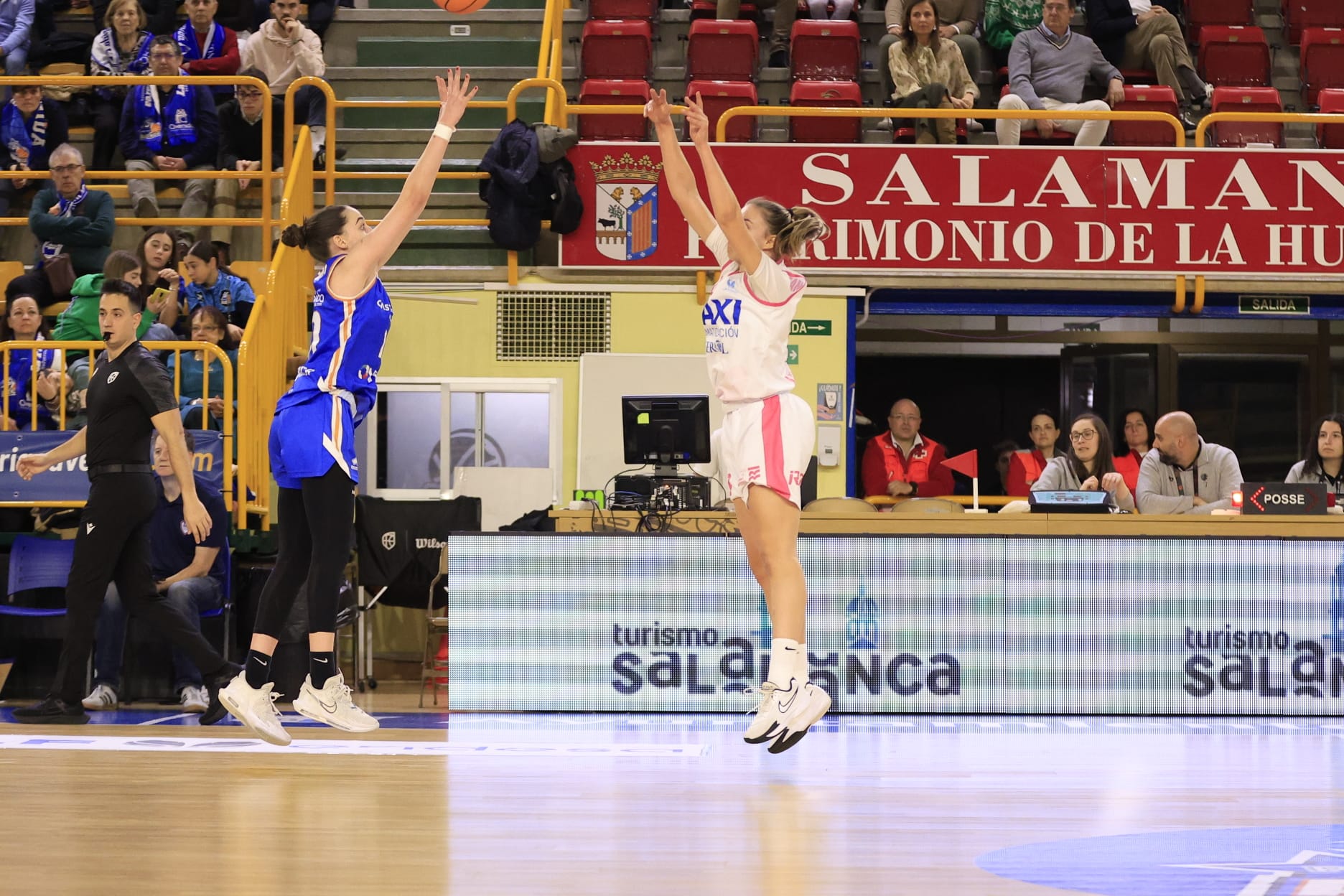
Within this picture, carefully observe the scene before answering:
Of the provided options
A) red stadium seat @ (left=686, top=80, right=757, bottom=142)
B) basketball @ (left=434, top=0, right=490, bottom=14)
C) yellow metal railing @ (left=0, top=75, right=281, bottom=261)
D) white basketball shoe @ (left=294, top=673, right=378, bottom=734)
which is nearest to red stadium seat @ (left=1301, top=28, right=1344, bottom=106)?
red stadium seat @ (left=686, top=80, right=757, bottom=142)

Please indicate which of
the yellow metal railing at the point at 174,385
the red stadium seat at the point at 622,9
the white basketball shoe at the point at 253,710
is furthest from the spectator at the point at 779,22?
the white basketball shoe at the point at 253,710

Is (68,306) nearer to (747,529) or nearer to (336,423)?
(336,423)

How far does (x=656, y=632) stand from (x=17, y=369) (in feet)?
15.1

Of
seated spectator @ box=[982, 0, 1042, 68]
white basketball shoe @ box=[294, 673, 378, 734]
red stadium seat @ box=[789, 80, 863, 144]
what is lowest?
white basketball shoe @ box=[294, 673, 378, 734]

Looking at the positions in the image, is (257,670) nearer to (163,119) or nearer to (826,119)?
(163,119)

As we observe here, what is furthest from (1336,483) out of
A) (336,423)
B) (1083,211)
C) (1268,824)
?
(336,423)

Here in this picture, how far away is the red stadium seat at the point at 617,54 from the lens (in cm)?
1220

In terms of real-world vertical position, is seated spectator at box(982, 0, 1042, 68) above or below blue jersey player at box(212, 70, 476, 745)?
above

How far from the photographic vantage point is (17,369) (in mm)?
9344

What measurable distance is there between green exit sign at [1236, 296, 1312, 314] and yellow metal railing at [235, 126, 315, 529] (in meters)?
6.38

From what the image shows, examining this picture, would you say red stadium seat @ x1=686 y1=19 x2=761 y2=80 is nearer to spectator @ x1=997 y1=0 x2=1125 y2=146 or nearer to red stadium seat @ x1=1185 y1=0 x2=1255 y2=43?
spectator @ x1=997 y1=0 x2=1125 y2=146

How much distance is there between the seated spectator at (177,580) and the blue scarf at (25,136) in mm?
3996

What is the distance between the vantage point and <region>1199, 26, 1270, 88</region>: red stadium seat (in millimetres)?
12750

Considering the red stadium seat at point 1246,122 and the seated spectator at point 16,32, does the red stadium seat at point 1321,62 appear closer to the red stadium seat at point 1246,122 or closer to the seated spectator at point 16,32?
the red stadium seat at point 1246,122
